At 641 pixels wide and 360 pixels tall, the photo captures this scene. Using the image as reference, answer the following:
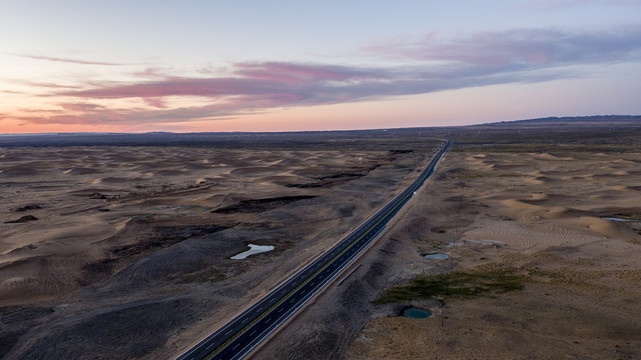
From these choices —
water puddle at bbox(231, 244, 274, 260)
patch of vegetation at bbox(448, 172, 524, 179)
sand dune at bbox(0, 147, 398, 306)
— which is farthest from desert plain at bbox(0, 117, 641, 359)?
patch of vegetation at bbox(448, 172, 524, 179)

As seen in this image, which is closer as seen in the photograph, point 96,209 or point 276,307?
point 276,307

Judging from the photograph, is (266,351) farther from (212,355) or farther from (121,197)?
(121,197)

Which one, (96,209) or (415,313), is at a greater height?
(96,209)

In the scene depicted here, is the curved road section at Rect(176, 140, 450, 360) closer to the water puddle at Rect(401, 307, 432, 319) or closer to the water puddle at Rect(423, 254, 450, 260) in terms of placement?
the water puddle at Rect(423, 254, 450, 260)

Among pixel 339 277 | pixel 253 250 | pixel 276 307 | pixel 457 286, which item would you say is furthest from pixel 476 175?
pixel 276 307

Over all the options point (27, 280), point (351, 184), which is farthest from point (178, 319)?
point (351, 184)

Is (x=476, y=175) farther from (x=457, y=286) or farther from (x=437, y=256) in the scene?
(x=457, y=286)

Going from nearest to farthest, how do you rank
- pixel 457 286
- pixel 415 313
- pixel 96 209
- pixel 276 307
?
pixel 415 313
pixel 276 307
pixel 457 286
pixel 96 209
